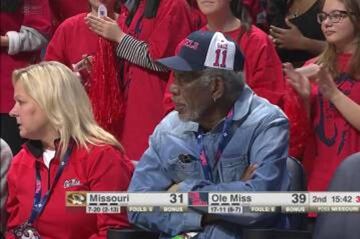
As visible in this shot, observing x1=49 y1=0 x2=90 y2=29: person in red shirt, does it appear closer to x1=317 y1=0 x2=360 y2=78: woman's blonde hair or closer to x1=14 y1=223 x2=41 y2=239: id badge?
x1=317 y1=0 x2=360 y2=78: woman's blonde hair

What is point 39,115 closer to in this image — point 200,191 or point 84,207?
point 84,207

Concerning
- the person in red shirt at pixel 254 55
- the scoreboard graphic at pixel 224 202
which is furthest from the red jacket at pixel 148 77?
the scoreboard graphic at pixel 224 202

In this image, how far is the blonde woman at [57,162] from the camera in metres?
4.09

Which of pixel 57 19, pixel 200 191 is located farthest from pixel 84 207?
pixel 57 19

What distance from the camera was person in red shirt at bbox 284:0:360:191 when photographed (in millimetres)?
Answer: 4680

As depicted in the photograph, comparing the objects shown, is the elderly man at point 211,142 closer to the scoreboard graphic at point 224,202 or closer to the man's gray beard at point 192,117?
the man's gray beard at point 192,117

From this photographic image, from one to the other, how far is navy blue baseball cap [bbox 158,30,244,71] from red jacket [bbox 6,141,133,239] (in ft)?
1.49

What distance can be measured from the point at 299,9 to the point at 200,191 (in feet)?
6.36

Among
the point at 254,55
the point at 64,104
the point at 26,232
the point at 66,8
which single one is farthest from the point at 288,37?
the point at 26,232

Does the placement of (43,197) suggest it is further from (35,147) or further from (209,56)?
(209,56)

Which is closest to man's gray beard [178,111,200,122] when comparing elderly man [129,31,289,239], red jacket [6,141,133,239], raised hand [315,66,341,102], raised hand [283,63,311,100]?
elderly man [129,31,289,239]

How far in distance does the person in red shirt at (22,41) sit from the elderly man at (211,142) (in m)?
1.60

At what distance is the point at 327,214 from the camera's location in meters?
3.95

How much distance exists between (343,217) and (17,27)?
94.9 inches
